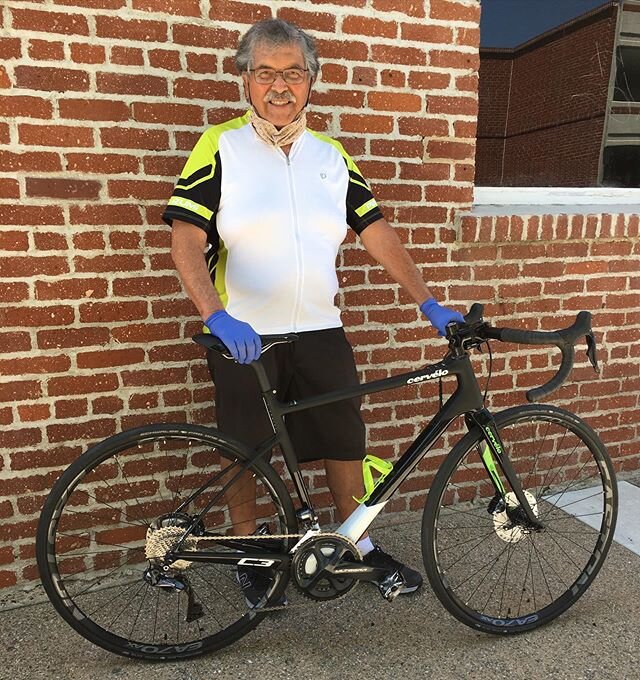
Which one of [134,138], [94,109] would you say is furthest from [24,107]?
[134,138]

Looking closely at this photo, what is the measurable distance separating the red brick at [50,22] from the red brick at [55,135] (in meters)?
0.33

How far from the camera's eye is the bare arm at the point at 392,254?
2.19 m

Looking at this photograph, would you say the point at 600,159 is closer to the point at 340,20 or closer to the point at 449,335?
the point at 340,20

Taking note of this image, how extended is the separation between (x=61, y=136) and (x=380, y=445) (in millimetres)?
1935

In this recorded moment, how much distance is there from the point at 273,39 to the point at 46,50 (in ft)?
2.81

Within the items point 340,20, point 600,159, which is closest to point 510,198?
point 600,159

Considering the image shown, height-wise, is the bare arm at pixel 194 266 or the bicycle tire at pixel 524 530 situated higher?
the bare arm at pixel 194 266

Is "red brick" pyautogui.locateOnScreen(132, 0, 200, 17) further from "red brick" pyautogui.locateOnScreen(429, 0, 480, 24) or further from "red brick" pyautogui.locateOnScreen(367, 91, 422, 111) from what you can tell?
"red brick" pyautogui.locateOnScreen(429, 0, 480, 24)

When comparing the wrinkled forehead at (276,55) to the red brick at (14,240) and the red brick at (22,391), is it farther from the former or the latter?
the red brick at (22,391)

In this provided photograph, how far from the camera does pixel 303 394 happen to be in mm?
2150

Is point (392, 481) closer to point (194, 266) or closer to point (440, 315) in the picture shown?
point (440, 315)

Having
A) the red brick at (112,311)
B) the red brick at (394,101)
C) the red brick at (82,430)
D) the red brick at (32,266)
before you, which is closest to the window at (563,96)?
the red brick at (394,101)

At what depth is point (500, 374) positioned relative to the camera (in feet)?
9.63

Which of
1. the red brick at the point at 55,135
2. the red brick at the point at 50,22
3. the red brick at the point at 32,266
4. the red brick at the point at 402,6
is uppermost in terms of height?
the red brick at the point at 402,6
